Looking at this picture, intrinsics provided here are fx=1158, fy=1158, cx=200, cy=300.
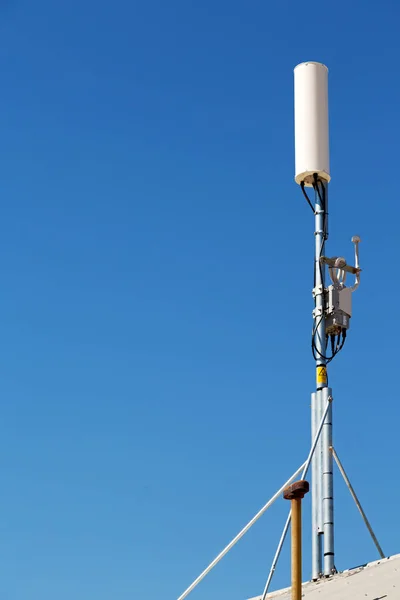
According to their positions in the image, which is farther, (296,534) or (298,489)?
(298,489)

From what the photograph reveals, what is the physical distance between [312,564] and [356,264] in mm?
4647

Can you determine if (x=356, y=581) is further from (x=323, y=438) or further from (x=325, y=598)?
(x=323, y=438)

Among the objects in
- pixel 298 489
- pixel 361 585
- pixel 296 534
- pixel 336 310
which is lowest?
pixel 296 534

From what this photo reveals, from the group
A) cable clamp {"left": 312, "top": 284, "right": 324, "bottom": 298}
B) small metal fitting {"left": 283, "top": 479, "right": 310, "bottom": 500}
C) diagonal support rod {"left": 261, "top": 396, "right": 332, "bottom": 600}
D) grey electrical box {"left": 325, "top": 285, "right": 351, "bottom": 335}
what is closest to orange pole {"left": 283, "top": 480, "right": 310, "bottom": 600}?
small metal fitting {"left": 283, "top": 479, "right": 310, "bottom": 500}

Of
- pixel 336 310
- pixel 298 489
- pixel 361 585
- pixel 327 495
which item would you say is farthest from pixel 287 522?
pixel 298 489

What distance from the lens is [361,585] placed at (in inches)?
545

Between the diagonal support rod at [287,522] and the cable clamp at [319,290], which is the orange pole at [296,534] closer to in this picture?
the diagonal support rod at [287,522]

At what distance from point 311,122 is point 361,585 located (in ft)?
25.0

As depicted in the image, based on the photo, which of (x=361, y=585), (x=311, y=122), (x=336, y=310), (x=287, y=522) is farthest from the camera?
(x=311, y=122)

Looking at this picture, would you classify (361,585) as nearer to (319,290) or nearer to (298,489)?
(298,489)

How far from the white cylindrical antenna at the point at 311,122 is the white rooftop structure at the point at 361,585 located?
6.28 m

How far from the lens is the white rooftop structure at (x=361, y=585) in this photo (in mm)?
13281

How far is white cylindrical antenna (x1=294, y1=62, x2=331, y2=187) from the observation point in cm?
1814

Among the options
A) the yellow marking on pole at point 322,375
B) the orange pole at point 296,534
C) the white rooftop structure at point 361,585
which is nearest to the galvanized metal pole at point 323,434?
the yellow marking on pole at point 322,375
